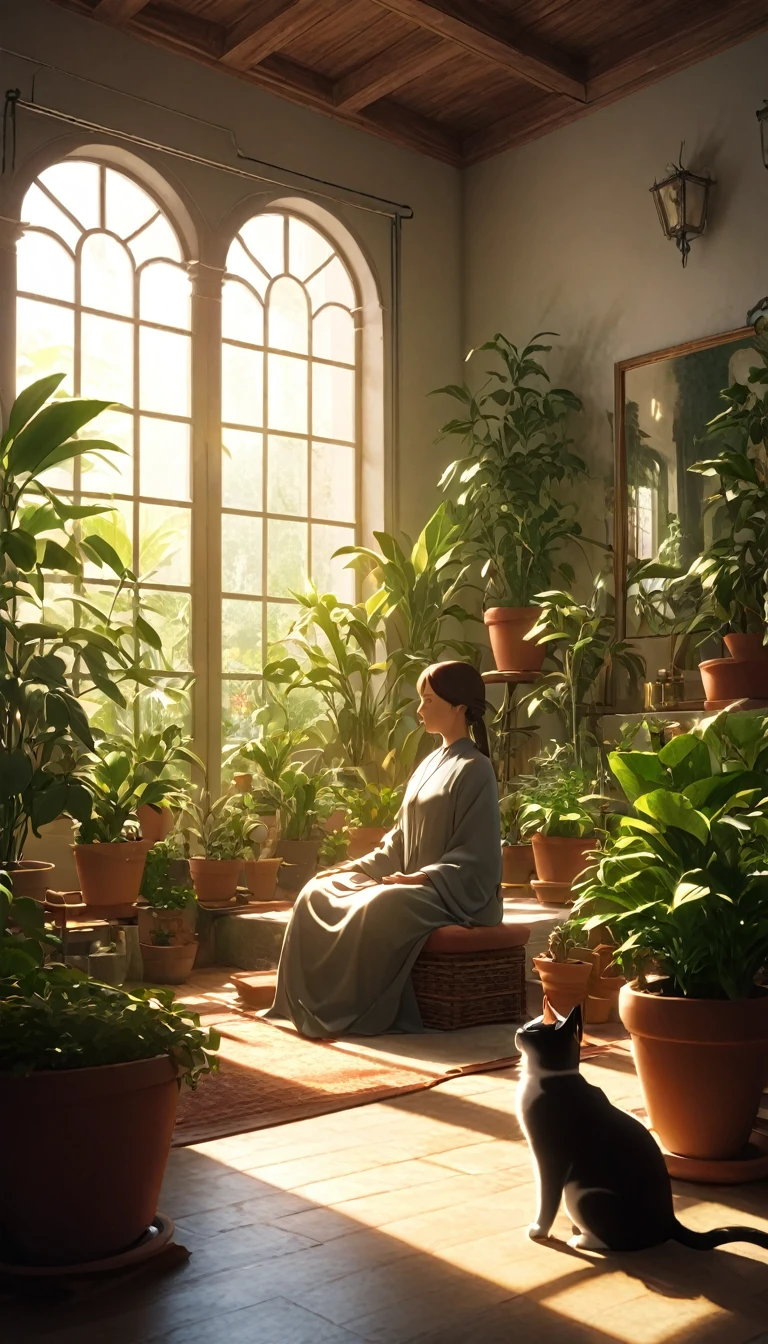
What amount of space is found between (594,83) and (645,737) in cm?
335

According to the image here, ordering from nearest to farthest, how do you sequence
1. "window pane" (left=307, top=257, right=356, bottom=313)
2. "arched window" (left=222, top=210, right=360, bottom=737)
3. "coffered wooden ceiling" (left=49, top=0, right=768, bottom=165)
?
"coffered wooden ceiling" (left=49, top=0, right=768, bottom=165) < "arched window" (left=222, top=210, right=360, bottom=737) < "window pane" (left=307, top=257, right=356, bottom=313)

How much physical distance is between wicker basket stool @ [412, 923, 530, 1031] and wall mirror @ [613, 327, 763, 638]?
228cm

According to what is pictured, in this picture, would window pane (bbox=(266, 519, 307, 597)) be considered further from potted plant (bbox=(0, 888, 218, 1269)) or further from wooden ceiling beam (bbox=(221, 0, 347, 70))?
potted plant (bbox=(0, 888, 218, 1269))

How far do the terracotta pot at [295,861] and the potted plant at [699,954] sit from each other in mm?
3450

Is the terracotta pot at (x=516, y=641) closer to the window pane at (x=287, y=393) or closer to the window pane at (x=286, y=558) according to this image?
the window pane at (x=286, y=558)

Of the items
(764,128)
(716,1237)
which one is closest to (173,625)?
(764,128)

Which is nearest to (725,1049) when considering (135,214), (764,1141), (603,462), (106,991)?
(764,1141)

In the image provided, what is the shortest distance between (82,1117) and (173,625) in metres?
4.58

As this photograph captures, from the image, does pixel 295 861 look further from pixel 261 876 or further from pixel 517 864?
pixel 517 864

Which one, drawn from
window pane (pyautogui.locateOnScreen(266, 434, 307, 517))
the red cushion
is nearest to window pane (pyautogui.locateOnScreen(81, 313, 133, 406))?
window pane (pyautogui.locateOnScreen(266, 434, 307, 517))

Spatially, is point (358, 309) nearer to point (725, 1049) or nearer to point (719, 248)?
point (719, 248)

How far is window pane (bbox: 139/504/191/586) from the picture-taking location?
6488 millimetres

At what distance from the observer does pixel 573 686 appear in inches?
248

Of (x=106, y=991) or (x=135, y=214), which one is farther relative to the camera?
(x=135, y=214)
